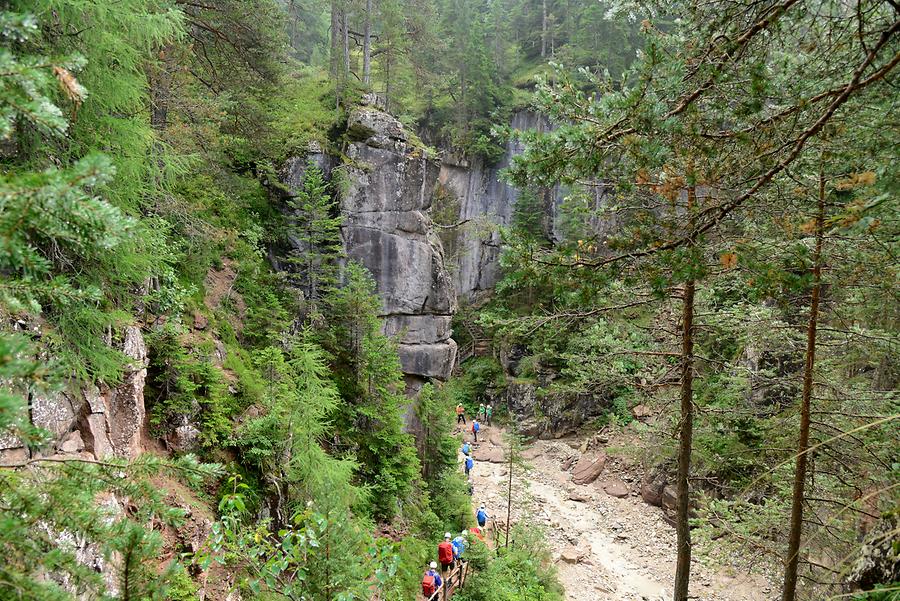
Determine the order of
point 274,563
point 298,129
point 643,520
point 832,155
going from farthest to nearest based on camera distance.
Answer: point 298,129 → point 643,520 → point 832,155 → point 274,563

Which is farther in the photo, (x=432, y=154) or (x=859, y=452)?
(x=432, y=154)

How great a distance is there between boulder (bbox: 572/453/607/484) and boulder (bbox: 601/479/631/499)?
640mm

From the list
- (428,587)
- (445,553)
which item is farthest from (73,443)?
(445,553)

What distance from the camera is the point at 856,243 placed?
191 inches

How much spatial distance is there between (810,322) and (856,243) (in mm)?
2150

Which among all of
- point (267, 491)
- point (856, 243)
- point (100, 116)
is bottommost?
point (267, 491)

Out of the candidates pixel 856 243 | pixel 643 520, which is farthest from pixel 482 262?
pixel 856 243

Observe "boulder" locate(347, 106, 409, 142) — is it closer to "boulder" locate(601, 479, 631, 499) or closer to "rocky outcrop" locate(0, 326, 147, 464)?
"rocky outcrop" locate(0, 326, 147, 464)

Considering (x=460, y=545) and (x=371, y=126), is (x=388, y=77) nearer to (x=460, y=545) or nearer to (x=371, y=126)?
(x=371, y=126)

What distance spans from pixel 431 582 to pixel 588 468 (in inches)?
470

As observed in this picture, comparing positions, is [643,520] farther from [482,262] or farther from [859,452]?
[482,262]

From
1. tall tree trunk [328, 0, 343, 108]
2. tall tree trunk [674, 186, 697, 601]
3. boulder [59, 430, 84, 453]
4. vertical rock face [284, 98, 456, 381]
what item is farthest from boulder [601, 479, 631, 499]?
tall tree trunk [328, 0, 343, 108]

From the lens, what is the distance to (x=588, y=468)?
781 inches

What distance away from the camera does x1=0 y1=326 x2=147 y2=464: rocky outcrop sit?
15.5ft
